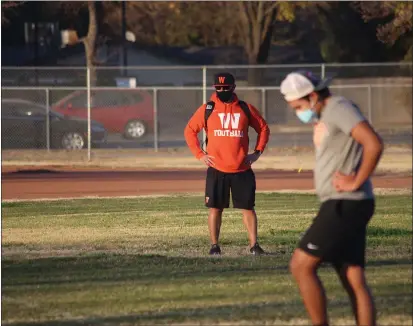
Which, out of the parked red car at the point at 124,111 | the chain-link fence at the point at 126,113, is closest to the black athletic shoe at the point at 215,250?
the chain-link fence at the point at 126,113

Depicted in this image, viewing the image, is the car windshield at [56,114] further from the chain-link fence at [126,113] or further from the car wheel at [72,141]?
the car wheel at [72,141]

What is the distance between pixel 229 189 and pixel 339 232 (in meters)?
4.84

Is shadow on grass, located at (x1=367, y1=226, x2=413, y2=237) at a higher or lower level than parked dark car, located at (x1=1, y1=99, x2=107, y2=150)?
lower

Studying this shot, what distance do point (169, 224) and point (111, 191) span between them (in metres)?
6.31

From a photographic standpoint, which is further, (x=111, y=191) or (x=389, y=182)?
(x=389, y=182)

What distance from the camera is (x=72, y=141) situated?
103ft

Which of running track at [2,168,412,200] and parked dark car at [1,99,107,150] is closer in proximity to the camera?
running track at [2,168,412,200]

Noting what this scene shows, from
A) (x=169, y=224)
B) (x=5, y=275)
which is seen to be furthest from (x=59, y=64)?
(x=5, y=275)

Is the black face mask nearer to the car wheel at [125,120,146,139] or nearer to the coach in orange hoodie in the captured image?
the coach in orange hoodie

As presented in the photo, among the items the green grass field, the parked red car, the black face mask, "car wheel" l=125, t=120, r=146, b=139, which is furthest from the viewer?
"car wheel" l=125, t=120, r=146, b=139

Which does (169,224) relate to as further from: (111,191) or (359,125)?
(359,125)

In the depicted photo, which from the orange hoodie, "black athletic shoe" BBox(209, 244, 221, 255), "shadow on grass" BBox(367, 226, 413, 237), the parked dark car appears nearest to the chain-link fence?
the parked dark car

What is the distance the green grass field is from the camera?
863cm

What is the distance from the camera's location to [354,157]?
24.5 ft
